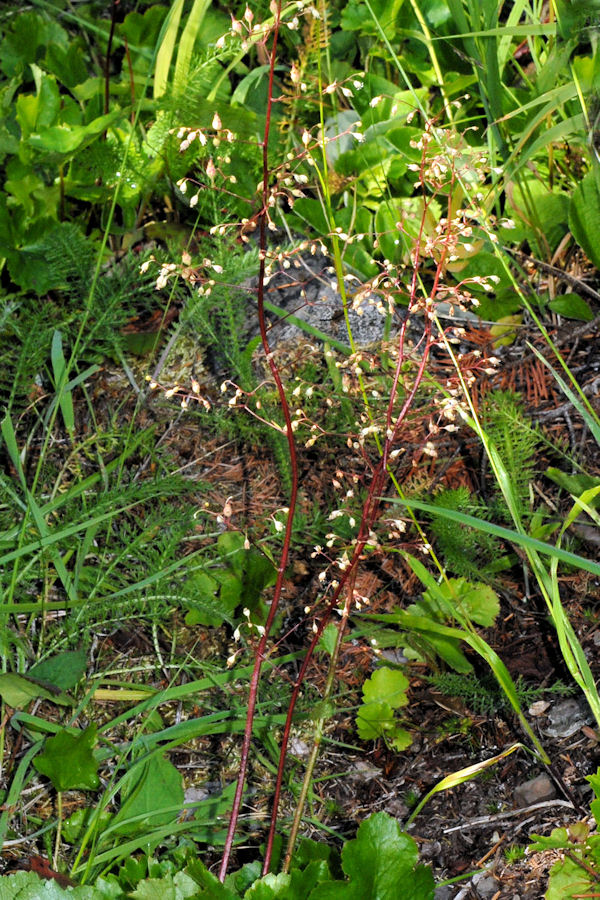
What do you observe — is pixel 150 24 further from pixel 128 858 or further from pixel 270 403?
pixel 128 858

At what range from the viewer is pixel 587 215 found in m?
2.01

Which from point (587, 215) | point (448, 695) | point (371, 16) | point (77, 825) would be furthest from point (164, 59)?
point (77, 825)

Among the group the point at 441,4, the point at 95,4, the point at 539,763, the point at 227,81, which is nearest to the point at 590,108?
the point at 441,4

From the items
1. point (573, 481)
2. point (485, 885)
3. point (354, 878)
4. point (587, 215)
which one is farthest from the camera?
point (587, 215)

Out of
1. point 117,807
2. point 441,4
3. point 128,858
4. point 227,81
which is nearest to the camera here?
point 128,858

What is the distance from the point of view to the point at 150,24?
2.70m

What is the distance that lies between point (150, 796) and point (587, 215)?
5.33 feet

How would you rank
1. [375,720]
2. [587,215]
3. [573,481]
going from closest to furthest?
[375,720] < [573,481] < [587,215]

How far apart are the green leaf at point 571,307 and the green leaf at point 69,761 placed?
148 centimetres

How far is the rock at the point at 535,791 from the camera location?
148 cm

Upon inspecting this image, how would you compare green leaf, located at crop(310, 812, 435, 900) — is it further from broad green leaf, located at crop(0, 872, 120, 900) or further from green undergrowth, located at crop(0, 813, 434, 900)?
broad green leaf, located at crop(0, 872, 120, 900)

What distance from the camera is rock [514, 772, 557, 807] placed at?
4.84 ft

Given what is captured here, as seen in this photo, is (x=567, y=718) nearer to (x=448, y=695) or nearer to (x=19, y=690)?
(x=448, y=695)

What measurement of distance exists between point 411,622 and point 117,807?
0.66 metres
